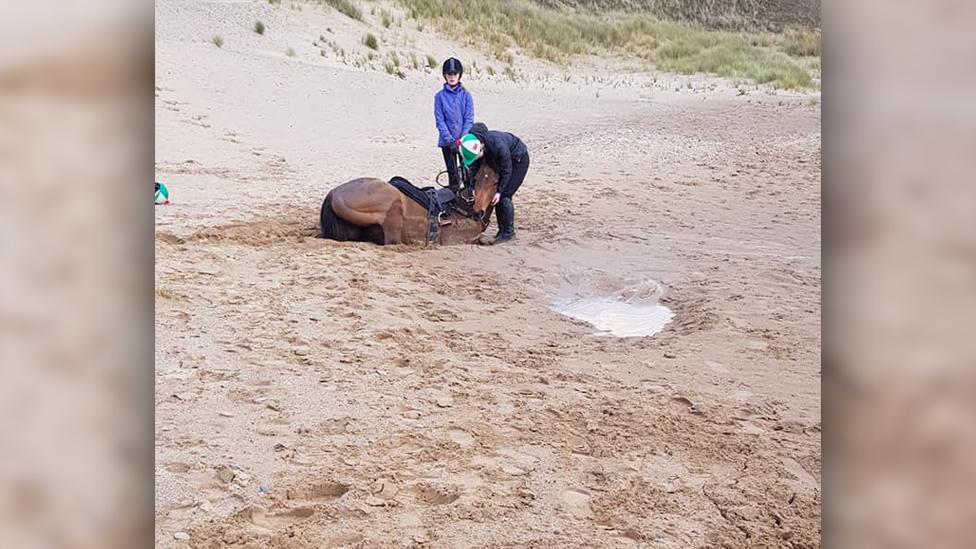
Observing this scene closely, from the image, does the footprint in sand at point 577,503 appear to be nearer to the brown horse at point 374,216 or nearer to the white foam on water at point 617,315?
the white foam on water at point 617,315

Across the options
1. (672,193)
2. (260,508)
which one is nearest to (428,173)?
(672,193)

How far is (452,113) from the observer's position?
24.8 feet

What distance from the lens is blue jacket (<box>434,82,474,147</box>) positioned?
24.7 ft

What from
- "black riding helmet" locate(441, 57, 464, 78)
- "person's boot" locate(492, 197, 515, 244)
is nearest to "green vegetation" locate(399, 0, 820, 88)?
"black riding helmet" locate(441, 57, 464, 78)

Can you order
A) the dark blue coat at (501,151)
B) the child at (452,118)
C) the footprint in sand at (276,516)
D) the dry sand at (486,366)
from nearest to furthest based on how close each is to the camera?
the footprint in sand at (276,516), the dry sand at (486,366), the dark blue coat at (501,151), the child at (452,118)

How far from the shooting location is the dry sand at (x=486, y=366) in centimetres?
283

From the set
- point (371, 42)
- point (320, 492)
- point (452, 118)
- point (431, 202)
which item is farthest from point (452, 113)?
point (371, 42)

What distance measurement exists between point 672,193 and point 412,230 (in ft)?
12.9

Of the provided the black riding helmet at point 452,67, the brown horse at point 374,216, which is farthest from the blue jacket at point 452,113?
the brown horse at point 374,216

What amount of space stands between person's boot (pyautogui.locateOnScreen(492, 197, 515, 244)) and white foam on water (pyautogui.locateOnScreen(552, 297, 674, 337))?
112cm

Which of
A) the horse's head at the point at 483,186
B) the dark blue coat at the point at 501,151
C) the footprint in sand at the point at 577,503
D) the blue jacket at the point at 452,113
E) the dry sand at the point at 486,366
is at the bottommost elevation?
the footprint in sand at the point at 577,503
